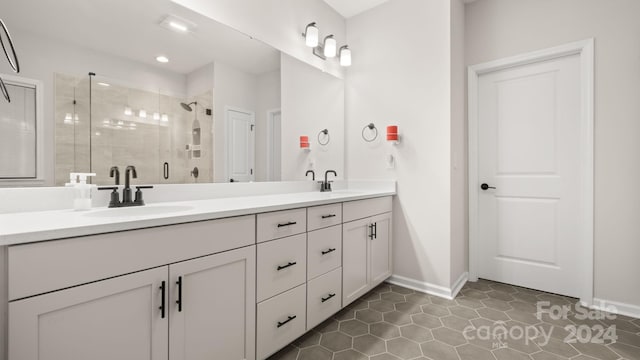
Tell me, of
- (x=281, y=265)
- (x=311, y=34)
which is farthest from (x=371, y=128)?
(x=281, y=265)

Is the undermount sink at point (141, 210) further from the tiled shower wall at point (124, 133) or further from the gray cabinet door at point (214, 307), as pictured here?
the gray cabinet door at point (214, 307)

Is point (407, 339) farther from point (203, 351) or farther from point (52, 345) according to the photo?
point (52, 345)

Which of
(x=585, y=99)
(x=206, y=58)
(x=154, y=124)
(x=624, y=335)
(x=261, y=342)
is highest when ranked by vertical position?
(x=206, y=58)

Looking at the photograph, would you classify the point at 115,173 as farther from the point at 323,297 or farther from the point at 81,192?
the point at 323,297

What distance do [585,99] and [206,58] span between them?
2816 mm

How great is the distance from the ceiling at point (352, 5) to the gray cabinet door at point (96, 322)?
2781 millimetres

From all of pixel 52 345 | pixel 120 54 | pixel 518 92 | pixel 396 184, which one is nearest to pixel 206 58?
pixel 120 54

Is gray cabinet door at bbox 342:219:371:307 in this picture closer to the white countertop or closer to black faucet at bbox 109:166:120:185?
the white countertop

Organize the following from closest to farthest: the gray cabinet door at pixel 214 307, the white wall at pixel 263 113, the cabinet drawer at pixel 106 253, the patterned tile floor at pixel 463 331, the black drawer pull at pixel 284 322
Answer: the cabinet drawer at pixel 106 253 → the gray cabinet door at pixel 214 307 → the black drawer pull at pixel 284 322 → the patterned tile floor at pixel 463 331 → the white wall at pixel 263 113

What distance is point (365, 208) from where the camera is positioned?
2.20 meters

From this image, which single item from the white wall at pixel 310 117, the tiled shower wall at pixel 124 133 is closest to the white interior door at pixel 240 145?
the tiled shower wall at pixel 124 133

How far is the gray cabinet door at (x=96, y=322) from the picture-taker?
77 cm

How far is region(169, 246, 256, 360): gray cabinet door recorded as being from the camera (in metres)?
1.07

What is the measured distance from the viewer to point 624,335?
1749mm
